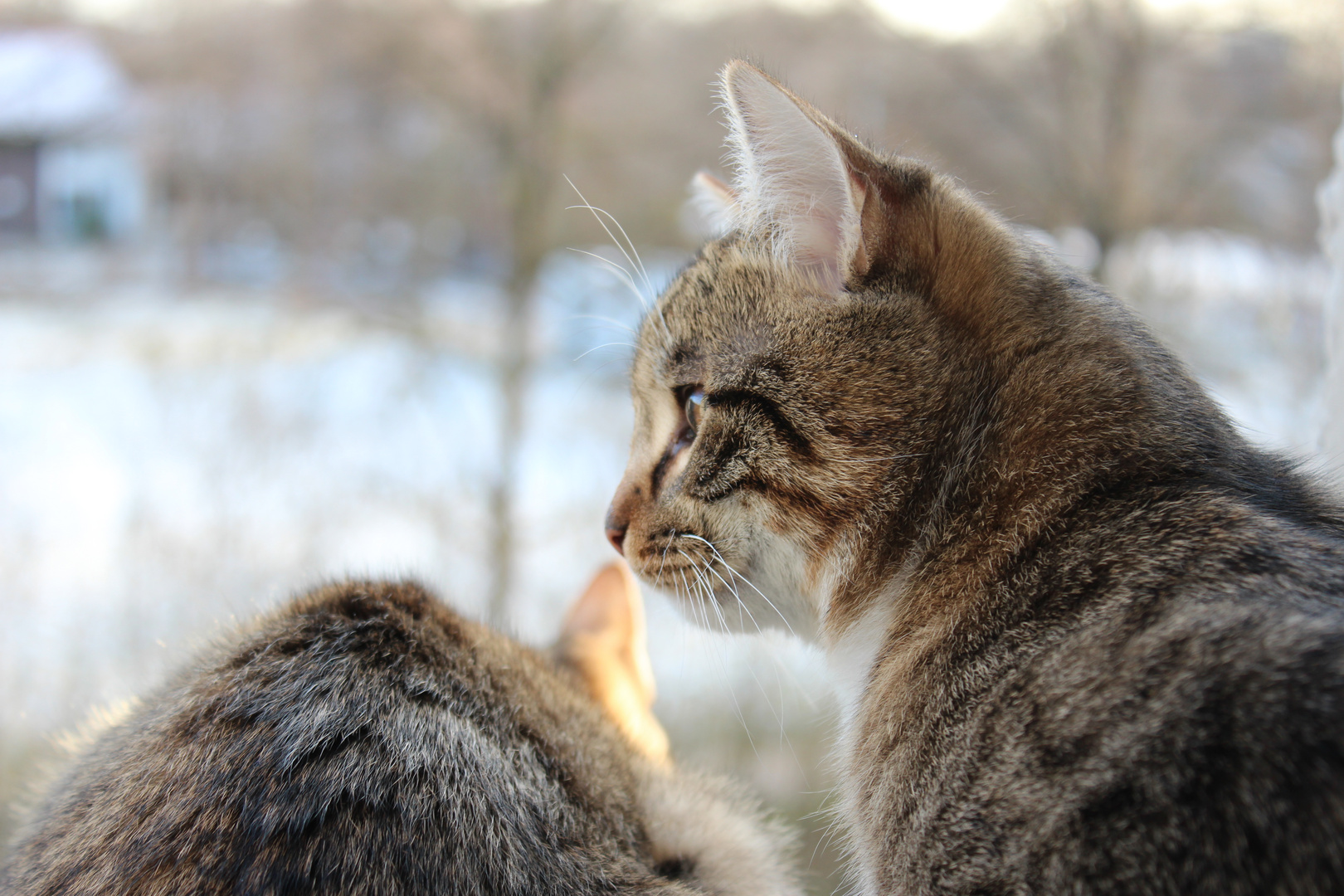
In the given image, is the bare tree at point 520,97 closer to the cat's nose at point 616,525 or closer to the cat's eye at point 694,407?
the cat's nose at point 616,525

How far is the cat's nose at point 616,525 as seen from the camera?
128cm

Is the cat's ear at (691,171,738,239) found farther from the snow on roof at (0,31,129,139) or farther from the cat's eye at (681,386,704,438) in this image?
the snow on roof at (0,31,129,139)

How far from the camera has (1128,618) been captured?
2.50 ft

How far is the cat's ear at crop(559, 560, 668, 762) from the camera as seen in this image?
1.44 metres

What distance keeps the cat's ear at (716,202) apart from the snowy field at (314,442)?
1639mm

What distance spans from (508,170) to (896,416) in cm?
473

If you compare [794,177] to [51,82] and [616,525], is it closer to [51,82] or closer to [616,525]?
[616,525]

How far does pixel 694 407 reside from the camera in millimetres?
1194

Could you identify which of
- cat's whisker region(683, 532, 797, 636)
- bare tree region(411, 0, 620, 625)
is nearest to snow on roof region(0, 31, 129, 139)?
bare tree region(411, 0, 620, 625)

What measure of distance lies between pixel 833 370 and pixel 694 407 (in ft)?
0.73

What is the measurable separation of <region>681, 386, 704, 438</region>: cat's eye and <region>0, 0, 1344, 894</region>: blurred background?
2056 millimetres

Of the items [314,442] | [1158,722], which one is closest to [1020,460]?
[1158,722]

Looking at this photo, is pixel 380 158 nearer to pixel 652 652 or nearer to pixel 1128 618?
pixel 652 652

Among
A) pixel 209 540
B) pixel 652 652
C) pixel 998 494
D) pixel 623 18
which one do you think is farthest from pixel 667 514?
pixel 623 18
